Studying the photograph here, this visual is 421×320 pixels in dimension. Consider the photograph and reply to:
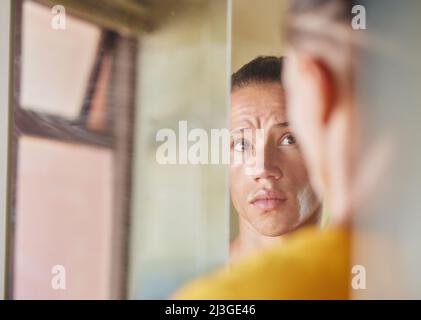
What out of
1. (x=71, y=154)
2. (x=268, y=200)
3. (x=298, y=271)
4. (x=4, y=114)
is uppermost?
(x=4, y=114)

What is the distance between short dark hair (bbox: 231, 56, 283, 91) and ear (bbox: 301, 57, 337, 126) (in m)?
0.07

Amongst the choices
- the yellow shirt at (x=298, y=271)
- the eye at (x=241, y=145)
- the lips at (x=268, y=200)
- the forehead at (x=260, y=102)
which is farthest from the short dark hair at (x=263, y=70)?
the yellow shirt at (x=298, y=271)

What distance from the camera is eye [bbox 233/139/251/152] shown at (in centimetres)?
129

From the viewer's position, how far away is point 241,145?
1.29 m

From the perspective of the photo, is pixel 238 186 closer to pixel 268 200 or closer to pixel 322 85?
pixel 268 200

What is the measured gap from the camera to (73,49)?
1.35 meters

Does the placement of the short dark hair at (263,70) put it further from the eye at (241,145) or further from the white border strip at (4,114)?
the white border strip at (4,114)

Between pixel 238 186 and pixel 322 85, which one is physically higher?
pixel 322 85

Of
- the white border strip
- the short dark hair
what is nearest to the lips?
the short dark hair

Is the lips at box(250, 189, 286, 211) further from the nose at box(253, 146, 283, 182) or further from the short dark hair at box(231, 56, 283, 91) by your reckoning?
the short dark hair at box(231, 56, 283, 91)

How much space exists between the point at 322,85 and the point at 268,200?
1.03 feet

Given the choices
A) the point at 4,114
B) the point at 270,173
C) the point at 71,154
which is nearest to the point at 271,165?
the point at 270,173

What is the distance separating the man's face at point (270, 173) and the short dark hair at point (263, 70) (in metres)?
0.01

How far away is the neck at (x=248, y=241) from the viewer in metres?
1.27
